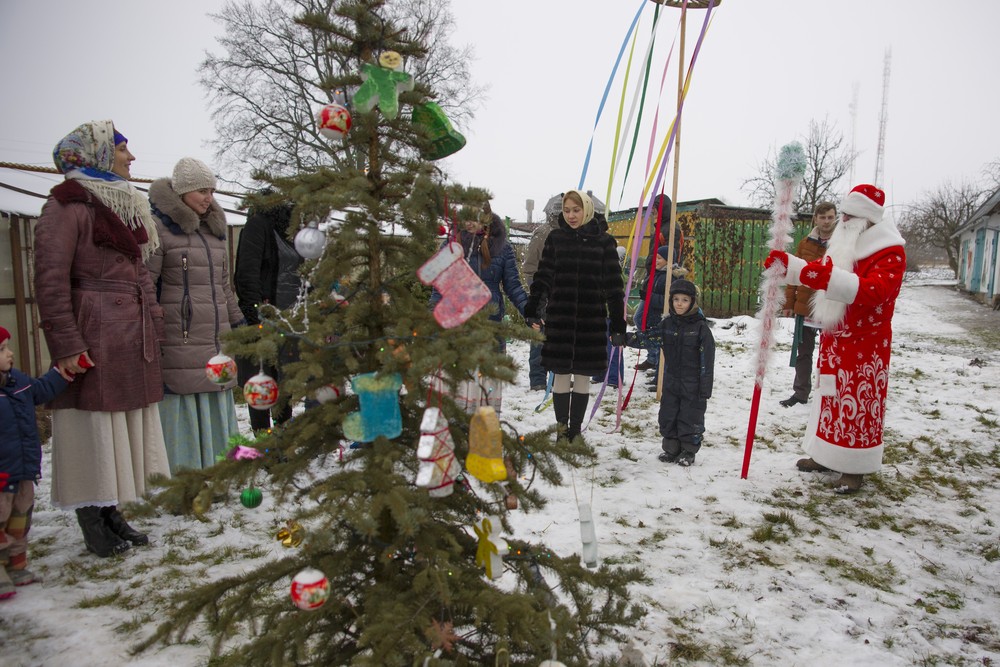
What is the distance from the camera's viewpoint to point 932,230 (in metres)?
33.2

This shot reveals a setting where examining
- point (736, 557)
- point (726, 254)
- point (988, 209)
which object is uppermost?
point (988, 209)

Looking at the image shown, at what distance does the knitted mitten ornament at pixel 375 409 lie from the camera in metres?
1.67

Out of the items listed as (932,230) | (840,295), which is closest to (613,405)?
(840,295)

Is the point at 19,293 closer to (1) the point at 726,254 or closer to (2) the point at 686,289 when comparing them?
(2) the point at 686,289

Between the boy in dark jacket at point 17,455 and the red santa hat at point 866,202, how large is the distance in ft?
14.8

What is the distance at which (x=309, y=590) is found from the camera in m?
1.56

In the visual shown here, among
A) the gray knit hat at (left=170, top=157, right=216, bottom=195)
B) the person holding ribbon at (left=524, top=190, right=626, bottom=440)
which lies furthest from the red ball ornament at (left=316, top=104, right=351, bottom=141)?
the person holding ribbon at (left=524, top=190, right=626, bottom=440)

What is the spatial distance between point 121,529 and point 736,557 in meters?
3.30

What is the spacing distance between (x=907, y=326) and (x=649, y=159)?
1117cm

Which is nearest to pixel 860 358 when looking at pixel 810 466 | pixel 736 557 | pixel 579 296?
pixel 810 466

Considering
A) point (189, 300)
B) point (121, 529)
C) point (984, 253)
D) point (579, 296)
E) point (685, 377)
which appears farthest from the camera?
point (984, 253)

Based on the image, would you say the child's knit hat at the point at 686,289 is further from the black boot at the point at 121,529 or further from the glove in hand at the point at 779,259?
the black boot at the point at 121,529

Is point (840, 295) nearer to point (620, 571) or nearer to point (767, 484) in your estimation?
point (767, 484)

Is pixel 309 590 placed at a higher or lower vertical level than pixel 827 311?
lower
